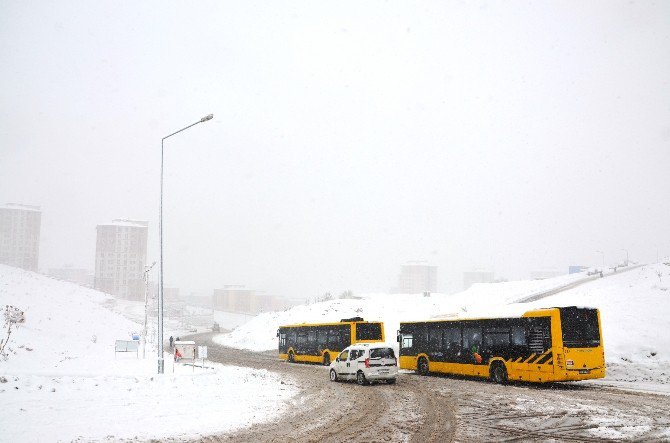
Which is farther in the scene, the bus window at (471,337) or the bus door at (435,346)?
the bus door at (435,346)

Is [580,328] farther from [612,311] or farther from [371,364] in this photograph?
[612,311]

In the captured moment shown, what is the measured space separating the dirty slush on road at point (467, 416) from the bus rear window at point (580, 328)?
166cm

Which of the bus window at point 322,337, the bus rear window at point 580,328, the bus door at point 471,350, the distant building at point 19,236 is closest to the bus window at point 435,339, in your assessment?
the bus door at point 471,350

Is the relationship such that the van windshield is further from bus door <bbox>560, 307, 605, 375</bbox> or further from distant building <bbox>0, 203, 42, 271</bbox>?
distant building <bbox>0, 203, 42, 271</bbox>

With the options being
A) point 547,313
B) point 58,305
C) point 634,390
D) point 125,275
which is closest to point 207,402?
point 547,313

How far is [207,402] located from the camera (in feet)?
50.8

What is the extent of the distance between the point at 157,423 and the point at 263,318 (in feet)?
223

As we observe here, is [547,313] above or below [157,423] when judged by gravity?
above

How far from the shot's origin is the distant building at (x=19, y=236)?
632 ft

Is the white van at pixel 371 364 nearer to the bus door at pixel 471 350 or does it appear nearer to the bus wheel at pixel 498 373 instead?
the bus door at pixel 471 350

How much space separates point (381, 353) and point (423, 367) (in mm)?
6284

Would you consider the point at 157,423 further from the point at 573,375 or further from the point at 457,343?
the point at 457,343

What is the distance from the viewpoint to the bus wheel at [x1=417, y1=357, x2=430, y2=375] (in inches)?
1085

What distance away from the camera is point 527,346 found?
21047 mm
